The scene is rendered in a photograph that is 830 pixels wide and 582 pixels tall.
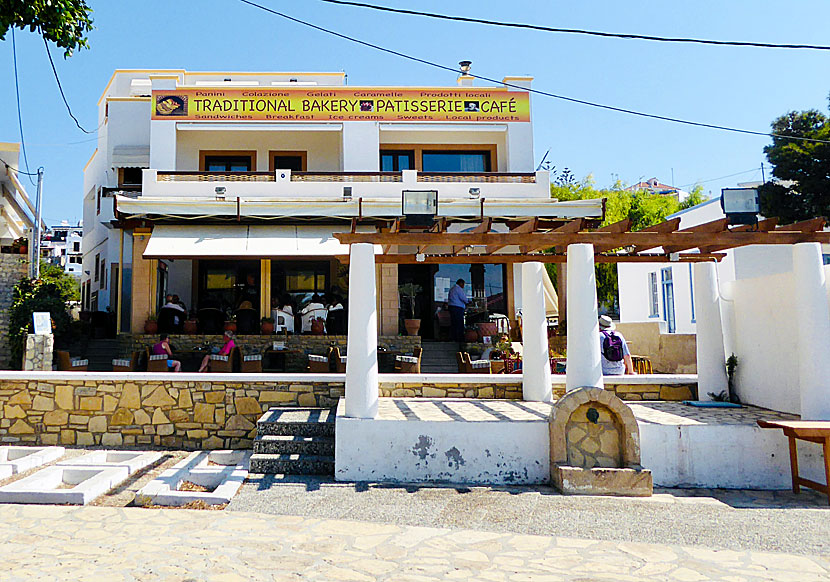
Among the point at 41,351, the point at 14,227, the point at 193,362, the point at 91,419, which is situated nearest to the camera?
the point at 91,419

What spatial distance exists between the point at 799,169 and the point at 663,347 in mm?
9570

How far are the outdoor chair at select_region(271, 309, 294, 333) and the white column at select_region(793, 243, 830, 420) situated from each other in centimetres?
1079

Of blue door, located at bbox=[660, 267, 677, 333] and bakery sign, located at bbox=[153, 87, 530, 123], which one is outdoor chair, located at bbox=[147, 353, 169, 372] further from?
blue door, located at bbox=[660, 267, 677, 333]

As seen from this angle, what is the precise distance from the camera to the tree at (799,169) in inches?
750

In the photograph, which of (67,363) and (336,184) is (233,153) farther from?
(67,363)

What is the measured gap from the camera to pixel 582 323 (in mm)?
7660

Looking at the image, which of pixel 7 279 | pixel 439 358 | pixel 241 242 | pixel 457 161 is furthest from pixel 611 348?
pixel 7 279

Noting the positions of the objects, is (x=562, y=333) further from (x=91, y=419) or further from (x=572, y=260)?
(x=91, y=419)

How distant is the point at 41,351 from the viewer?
1070cm

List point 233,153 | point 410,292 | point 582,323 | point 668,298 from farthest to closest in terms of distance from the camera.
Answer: point 233,153 < point 410,292 < point 668,298 < point 582,323

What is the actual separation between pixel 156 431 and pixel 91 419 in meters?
1.02

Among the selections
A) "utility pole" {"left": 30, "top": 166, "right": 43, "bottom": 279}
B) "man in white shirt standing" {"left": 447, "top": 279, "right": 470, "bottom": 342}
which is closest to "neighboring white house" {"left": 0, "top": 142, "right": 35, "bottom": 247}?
"utility pole" {"left": 30, "top": 166, "right": 43, "bottom": 279}

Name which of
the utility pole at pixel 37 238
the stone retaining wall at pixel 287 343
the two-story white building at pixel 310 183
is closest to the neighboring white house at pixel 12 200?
the utility pole at pixel 37 238

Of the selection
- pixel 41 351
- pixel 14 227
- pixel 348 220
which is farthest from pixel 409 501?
pixel 14 227
